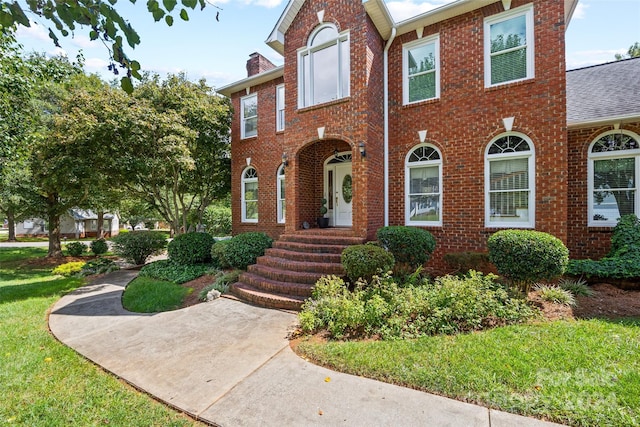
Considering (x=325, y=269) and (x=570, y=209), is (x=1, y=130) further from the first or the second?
(x=570, y=209)

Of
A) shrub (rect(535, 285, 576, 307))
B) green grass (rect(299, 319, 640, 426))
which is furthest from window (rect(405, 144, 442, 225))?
green grass (rect(299, 319, 640, 426))

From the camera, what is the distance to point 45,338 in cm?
478

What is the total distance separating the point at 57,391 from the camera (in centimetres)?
327

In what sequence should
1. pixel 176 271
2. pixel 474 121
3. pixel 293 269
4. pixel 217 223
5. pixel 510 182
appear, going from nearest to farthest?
pixel 293 269
pixel 510 182
pixel 474 121
pixel 176 271
pixel 217 223

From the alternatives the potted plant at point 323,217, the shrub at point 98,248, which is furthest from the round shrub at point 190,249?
the shrub at point 98,248

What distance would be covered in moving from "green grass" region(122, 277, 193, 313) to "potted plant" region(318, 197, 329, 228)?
14.0ft

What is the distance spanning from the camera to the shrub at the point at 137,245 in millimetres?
11406

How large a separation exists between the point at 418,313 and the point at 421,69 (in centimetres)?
679

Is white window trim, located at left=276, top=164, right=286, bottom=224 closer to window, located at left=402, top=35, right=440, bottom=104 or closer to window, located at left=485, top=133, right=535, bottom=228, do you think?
window, located at left=402, top=35, right=440, bottom=104

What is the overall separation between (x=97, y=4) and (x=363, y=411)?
3.89 m

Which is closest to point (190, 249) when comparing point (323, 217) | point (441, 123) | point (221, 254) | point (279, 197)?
point (221, 254)

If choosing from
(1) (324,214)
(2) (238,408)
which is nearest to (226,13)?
(2) (238,408)

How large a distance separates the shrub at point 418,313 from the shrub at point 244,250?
366 cm

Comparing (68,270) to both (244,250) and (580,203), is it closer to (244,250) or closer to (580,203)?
(244,250)
